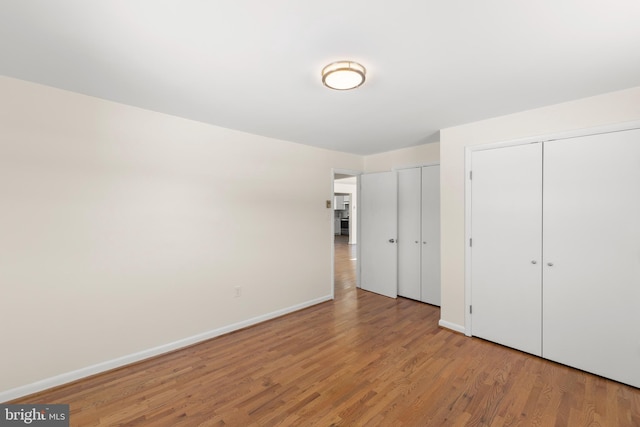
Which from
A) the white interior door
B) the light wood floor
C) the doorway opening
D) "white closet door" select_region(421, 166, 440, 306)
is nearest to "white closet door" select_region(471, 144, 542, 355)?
the light wood floor

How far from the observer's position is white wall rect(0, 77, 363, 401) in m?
2.07

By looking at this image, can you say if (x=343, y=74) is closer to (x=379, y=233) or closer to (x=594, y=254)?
(x=594, y=254)

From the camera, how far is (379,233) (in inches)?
182

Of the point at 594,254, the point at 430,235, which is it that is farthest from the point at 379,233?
the point at 594,254

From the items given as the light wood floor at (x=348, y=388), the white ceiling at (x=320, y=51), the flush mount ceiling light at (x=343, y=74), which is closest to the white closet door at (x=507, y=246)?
the light wood floor at (x=348, y=388)

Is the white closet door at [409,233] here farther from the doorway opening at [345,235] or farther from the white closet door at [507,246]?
the white closet door at [507,246]

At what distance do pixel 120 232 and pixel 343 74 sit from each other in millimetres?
2394

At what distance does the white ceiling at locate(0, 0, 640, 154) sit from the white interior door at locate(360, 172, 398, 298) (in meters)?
1.98

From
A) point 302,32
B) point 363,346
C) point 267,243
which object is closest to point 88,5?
point 302,32

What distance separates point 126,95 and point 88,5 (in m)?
1.16

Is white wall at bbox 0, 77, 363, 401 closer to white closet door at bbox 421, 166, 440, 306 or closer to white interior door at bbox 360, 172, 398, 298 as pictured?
white interior door at bbox 360, 172, 398, 298

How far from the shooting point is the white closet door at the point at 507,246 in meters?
2.64

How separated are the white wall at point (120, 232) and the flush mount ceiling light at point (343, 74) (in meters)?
1.78
